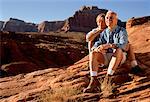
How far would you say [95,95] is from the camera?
30.9ft

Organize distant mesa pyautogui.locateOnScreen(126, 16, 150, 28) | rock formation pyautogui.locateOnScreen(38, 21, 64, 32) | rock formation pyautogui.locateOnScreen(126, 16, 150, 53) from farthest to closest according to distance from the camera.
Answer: rock formation pyautogui.locateOnScreen(38, 21, 64, 32) → distant mesa pyautogui.locateOnScreen(126, 16, 150, 28) → rock formation pyautogui.locateOnScreen(126, 16, 150, 53)

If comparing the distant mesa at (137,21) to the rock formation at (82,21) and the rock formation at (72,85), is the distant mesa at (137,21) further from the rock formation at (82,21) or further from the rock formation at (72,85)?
the rock formation at (82,21)

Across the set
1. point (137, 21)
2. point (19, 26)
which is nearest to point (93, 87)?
point (137, 21)

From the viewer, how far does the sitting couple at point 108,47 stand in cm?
938

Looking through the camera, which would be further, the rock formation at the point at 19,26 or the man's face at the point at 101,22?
the rock formation at the point at 19,26

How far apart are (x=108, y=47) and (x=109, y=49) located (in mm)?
601

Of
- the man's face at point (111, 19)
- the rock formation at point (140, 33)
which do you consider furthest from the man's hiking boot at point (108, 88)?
the rock formation at point (140, 33)

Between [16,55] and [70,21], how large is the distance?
268 ft

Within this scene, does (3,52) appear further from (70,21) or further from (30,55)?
(70,21)

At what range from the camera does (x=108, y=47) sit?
935cm

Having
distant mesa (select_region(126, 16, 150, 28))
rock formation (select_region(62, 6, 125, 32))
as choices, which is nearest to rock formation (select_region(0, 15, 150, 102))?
distant mesa (select_region(126, 16, 150, 28))

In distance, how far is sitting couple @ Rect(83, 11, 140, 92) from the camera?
30.8 feet

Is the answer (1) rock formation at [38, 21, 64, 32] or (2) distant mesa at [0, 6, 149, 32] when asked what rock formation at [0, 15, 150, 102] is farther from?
(1) rock formation at [38, 21, 64, 32]

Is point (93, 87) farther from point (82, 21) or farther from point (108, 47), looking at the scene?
point (82, 21)
